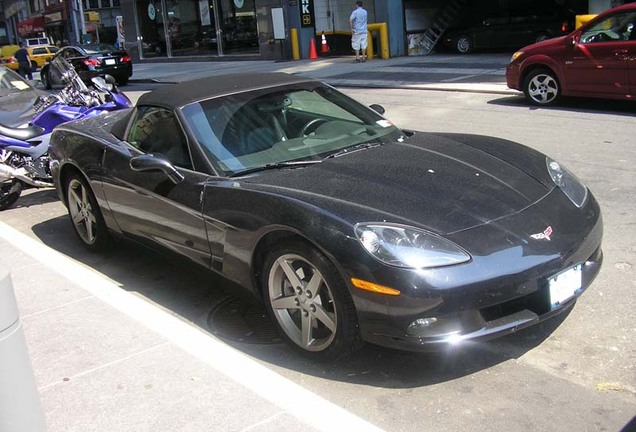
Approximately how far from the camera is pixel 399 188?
3521 mm

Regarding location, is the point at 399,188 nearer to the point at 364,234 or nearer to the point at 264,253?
the point at 364,234

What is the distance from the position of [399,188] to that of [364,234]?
0.52 metres

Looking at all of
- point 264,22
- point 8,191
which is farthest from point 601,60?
point 264,22

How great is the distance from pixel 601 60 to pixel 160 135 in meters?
7.75

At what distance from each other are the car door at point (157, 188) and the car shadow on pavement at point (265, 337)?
7.0 inches

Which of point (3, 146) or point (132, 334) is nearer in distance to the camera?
point (132, 334)

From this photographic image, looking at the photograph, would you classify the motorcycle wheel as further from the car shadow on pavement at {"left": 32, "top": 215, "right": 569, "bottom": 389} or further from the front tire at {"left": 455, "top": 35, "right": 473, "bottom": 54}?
the front tire at {"left": 455, "top": 35, "right": 473, "bottom": 54}

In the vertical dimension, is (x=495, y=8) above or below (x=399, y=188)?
above

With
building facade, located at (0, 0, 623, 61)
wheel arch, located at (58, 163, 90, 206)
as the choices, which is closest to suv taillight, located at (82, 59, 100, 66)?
building facade, located at (0, 0, 623, 61)

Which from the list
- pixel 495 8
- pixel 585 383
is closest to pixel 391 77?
pixel 495 8

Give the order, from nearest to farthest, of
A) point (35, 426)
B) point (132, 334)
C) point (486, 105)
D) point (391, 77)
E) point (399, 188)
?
point (35, 426), point (399, 188), point (132, 334), point (486, 105), point (391, 77)

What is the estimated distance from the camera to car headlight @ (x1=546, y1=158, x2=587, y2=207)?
147 inches

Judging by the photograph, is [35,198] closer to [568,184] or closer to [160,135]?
[160,135]

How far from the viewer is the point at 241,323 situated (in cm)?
407
